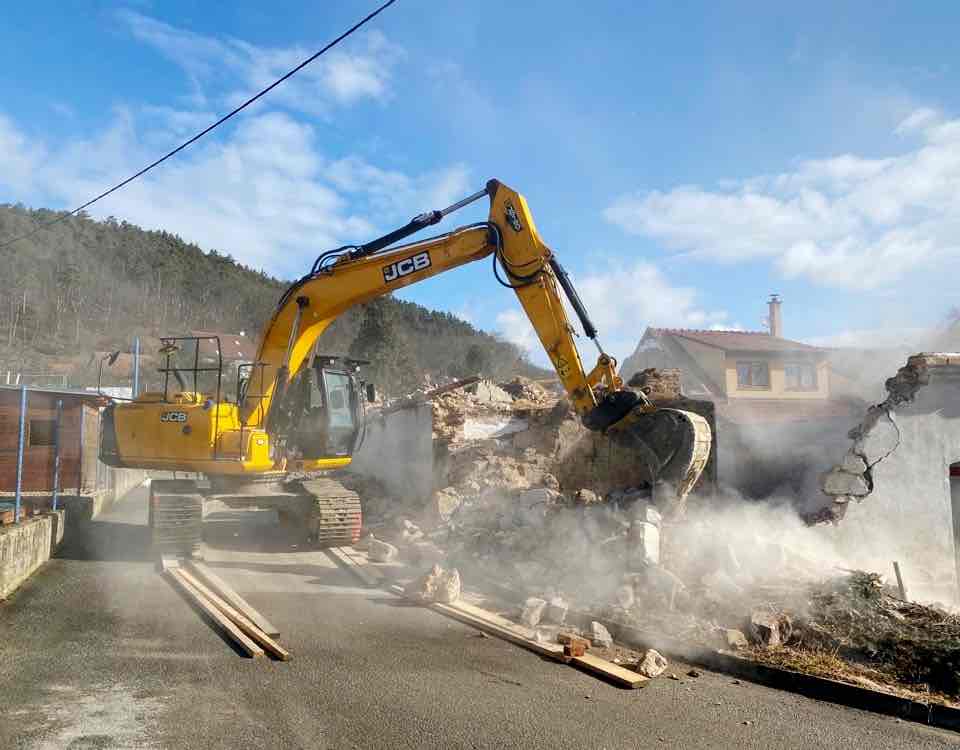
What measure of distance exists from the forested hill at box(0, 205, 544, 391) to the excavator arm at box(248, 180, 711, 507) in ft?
95.6

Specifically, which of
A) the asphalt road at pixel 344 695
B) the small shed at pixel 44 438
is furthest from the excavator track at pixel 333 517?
the small shed at pixel 44 438

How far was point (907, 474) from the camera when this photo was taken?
404 inches

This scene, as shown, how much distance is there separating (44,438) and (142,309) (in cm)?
4692

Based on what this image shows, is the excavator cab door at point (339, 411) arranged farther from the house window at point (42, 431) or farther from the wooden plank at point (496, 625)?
the house window at point (42, 431)

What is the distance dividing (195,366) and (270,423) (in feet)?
4.51

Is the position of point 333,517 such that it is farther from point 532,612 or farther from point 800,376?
point 800,376

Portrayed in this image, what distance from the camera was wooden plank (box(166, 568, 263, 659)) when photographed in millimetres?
6422

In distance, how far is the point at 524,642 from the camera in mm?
6910

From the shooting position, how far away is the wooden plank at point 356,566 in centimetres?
970

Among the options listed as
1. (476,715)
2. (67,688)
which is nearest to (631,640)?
Result: (476,715)

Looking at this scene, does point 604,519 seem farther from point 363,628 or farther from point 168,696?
point 168,696

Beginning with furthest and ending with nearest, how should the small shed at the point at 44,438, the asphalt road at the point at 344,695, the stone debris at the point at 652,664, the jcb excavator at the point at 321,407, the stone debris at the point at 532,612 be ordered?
the small shed at the point at 44,438
the jcb excavator at the point at 321,407
the stone debris at the point at 532,612
the stone debris at the point at 652,664
the asphalt road at the point at 344,695

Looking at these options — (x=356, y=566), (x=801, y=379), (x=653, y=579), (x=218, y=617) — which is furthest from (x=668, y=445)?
(x=801, y=379)

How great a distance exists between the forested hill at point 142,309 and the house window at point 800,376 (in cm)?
1843
